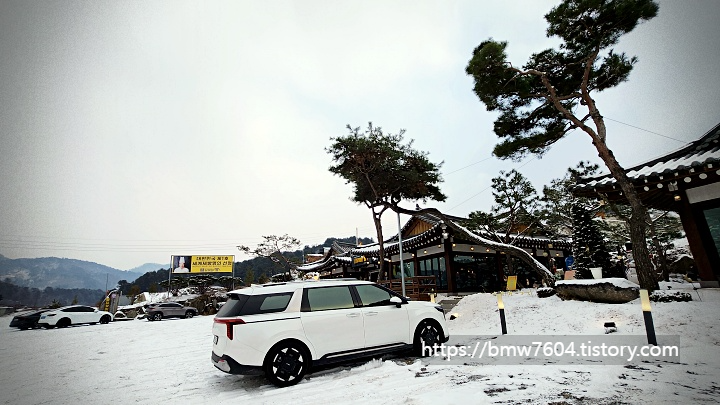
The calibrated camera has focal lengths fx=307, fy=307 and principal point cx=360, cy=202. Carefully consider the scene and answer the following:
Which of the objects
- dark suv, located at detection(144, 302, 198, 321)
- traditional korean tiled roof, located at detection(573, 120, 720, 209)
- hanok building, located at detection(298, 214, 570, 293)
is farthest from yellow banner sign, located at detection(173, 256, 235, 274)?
traditional korean tiled roof, located at detection(573, 120, 720, 209)

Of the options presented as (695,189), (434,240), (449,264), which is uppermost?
(434,240)

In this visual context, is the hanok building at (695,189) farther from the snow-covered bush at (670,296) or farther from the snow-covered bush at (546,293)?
the snow-covered bush at (546,293)

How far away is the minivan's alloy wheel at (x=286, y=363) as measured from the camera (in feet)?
16.1

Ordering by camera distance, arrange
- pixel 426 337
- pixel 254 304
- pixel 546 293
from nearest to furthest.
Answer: pixel 254 304 < pixel 426 337 < pixel 546 293

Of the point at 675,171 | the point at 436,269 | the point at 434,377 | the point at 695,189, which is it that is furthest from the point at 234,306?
the point at 436,269

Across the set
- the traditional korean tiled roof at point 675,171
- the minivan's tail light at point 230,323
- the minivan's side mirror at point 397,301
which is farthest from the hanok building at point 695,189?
the minivan's tail light at point 230,323

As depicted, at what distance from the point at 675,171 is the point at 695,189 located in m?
2.41

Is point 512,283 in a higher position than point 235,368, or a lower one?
higher

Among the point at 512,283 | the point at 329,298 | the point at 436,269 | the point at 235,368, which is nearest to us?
the point at 235,368

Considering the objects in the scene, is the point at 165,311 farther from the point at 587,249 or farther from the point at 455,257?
the point at 587,249

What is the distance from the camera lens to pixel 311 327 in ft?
17.4

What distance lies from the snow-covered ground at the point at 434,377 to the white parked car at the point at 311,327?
360 millimetres

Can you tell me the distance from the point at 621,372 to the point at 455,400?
270cm

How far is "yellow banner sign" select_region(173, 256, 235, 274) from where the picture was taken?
4450cm
